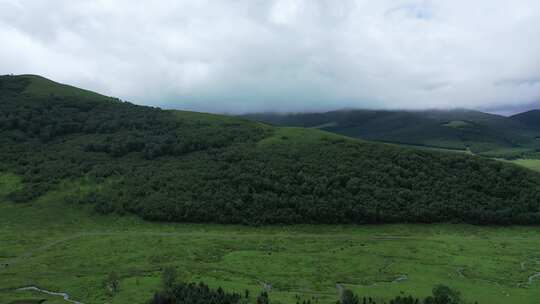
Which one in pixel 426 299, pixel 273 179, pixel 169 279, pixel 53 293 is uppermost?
pixel 273 179

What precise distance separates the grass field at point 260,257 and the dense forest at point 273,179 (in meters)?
5.65

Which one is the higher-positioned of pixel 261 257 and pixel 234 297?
pixel 234 297

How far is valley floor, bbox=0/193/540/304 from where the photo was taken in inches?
3369

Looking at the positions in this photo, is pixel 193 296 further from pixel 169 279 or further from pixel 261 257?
pixel 261 257

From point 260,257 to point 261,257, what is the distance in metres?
0.25

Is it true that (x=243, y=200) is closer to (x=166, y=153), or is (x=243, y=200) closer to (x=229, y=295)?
(x=166, y=153)

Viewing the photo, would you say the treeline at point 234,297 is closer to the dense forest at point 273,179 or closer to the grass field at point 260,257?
the grass field at point 260,257

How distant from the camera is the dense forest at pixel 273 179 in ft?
476

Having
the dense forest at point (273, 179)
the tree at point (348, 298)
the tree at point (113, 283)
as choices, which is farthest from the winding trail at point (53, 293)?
the dense forest at point (273, 179)

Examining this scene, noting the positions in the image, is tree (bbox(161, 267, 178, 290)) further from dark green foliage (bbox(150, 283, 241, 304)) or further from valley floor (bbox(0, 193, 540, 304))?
valley floor (bbox(0, 193, 540, 304))

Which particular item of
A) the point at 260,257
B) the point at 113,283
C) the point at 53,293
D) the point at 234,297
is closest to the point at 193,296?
the point at 234,297

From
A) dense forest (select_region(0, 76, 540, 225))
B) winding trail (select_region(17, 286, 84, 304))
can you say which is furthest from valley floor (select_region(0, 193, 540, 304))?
dense forest (select_region(0, 76, 540, 225))

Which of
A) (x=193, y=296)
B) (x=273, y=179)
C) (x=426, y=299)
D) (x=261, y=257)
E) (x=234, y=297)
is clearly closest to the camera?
(x=193, y=296)

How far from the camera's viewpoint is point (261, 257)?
106438 mm
